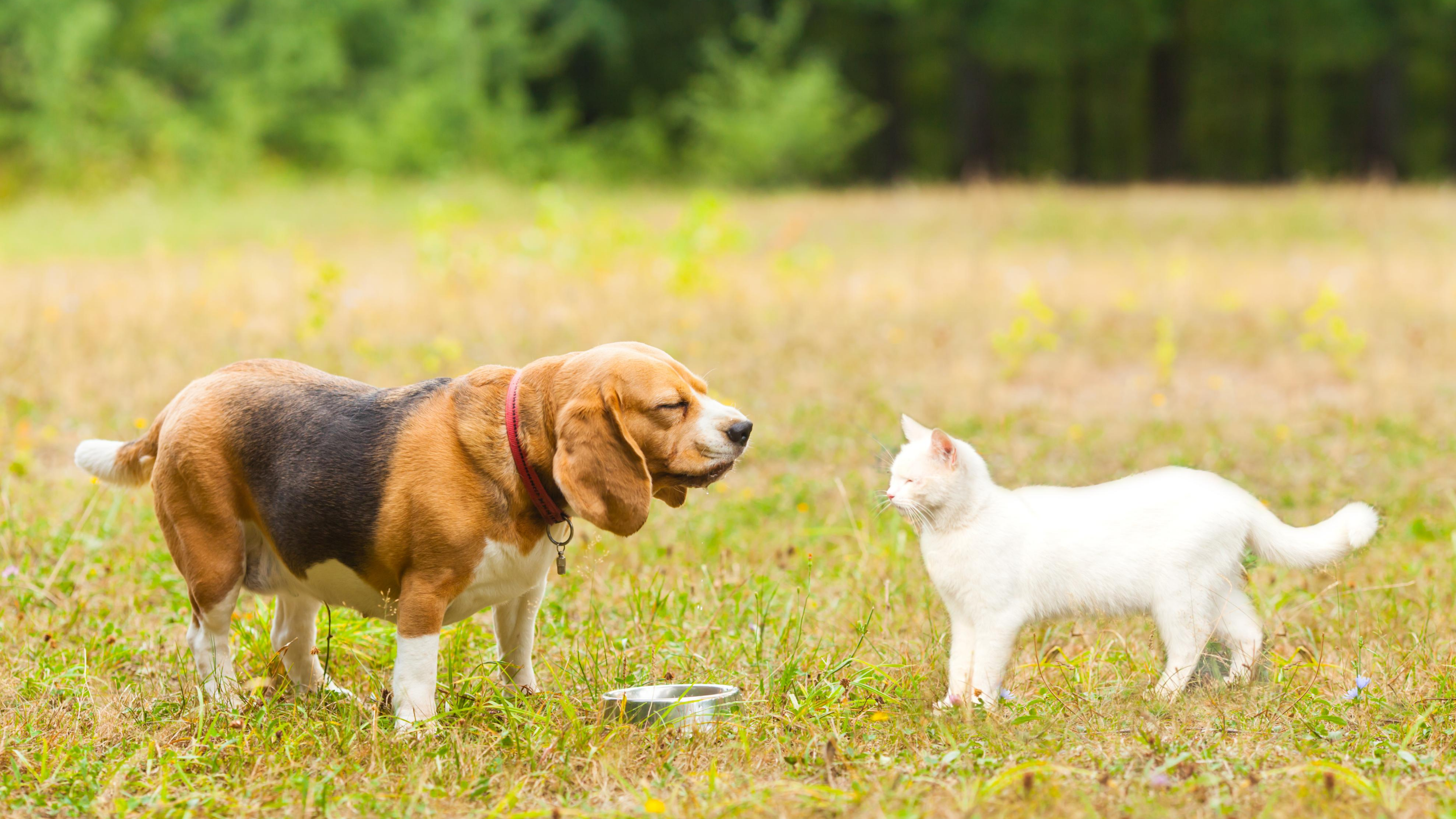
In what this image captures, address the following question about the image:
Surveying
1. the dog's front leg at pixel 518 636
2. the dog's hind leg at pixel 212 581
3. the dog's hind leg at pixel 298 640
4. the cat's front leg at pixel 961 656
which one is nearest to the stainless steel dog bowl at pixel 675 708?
the dog's front leg at pixel 518 636

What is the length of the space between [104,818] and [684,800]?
4.41ft

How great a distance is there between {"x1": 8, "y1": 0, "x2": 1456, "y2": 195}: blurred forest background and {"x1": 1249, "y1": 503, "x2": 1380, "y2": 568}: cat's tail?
22.4m

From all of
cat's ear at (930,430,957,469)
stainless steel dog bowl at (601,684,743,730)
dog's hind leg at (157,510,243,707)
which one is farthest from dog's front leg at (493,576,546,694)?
cat's ear at (930,430,957,469)

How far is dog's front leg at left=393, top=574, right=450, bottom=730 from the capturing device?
3143 millimetres

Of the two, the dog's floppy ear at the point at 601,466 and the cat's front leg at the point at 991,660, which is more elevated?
the dog's floppy ear at the point at 601,466

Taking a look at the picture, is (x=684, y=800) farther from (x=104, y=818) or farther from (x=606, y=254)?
(x=606, y=254)

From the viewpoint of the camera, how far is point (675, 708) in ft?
10.5

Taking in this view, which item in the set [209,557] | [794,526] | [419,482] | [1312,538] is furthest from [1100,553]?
[209,557]

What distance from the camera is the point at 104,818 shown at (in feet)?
9.27

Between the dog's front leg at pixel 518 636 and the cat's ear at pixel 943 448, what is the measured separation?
1.17 meters

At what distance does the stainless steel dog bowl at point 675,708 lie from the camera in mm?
3193

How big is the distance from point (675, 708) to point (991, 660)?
0.86 meters

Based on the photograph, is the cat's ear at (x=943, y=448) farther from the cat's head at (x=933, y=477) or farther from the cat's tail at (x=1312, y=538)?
the cat's tail at (x=1312, y=538)

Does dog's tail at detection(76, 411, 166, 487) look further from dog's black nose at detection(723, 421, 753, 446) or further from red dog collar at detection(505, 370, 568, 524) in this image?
dog's black nose at detection(723, 421, 753, 446)
